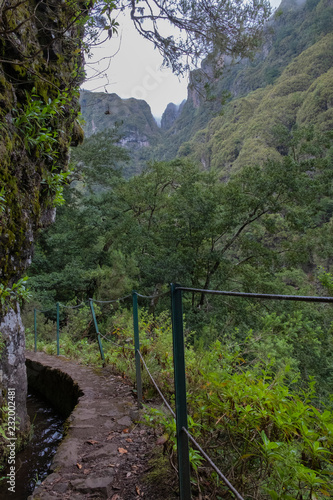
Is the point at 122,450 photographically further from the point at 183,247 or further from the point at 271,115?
the point at 271,115

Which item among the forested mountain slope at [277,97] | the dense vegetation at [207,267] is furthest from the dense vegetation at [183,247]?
the forested mountain slope at [277,97]

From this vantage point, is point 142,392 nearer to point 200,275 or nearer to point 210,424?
point 210,424

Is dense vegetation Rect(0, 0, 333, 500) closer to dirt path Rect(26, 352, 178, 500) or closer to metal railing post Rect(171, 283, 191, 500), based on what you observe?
metal railing post Rect(171, 283, 191, 500)

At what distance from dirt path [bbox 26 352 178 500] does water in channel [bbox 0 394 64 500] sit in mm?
397

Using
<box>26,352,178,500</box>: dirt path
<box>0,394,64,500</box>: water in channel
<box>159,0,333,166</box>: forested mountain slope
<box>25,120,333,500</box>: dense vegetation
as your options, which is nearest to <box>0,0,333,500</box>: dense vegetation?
<box>25,120,333,500</box>: dense vegetation

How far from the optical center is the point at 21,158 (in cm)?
302

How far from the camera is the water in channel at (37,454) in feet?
Result: 8.01

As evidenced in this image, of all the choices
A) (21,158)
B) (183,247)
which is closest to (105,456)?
(21,158)

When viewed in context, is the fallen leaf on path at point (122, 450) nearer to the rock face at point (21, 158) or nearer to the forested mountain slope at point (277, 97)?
the rock face at point (21, 158)

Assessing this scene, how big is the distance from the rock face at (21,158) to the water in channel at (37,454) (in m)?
0.29

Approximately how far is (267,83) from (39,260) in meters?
79.6

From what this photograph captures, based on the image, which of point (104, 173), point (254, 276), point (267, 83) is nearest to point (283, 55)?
point (267, 83)

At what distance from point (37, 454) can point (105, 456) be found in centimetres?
118

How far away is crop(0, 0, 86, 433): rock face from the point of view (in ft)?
8.99
